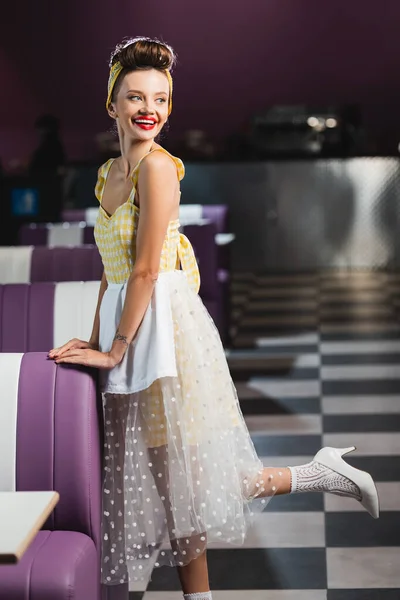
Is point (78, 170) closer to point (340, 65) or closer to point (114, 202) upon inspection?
point (340, 65)

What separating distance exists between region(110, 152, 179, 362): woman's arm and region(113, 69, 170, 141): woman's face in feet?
0.33

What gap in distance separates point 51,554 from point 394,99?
9.98m

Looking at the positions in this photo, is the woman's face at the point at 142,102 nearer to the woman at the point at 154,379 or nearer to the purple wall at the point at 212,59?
the woman at the point at 154,379

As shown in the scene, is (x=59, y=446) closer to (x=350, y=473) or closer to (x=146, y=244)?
(x=146, y=244)

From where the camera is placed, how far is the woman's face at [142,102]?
2.54 metres

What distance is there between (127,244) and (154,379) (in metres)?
0.34

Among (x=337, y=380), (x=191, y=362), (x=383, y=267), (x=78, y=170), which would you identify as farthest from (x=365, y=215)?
(x=191, y=362)

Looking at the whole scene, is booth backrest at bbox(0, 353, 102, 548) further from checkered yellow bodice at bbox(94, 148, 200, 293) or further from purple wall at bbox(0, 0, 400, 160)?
purple wall at bbox(0, 0, 400, 160)

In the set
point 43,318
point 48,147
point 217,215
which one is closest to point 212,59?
point 48,147

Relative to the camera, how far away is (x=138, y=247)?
2.49 metres

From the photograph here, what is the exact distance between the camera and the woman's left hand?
2457 millimetres

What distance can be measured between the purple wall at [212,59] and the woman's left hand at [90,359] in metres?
9.28

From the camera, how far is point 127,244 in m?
2.55

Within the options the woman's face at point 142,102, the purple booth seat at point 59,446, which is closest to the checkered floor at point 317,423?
the purple booth seat at point 59,446
